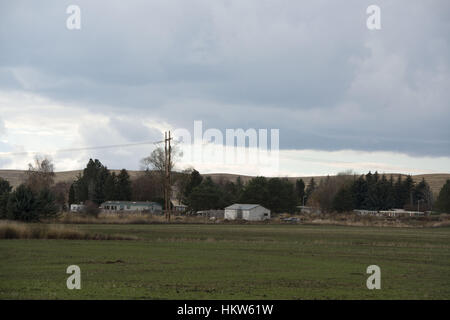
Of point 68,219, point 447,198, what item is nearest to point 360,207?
point 447,198

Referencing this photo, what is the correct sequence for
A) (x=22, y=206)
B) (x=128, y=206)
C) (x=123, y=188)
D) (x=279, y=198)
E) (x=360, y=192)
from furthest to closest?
(x=360, y=192), (x=123, y=188), (x=128, y=206), (x=279, y=198), (x=22, y=206)

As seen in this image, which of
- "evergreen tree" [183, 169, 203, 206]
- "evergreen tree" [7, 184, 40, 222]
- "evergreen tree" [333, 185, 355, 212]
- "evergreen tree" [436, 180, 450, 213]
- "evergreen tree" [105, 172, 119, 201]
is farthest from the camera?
"evergreen tree" [333, 185, 355, 212]

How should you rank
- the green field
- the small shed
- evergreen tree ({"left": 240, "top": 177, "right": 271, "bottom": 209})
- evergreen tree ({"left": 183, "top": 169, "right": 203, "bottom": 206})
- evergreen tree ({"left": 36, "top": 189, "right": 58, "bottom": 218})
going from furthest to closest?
1. evergreen tree ({"left": 183, "top": 169, "right": 203, "bottom": 206})
2. evergreen tree ({"left": 240, "top": 177, "right": 271, "bottom": 209})
3. the small shed
4. evergreen tree ({"left": 36, "top": 189, "right": 58, "bottom": 218})
5. the green field

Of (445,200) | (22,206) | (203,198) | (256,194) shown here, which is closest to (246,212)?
(256,194)

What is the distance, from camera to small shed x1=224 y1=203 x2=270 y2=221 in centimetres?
12044

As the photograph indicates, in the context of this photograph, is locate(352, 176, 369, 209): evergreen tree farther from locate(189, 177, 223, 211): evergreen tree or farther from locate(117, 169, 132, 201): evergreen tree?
locate(117, 169, 132, 201): evergreen tree

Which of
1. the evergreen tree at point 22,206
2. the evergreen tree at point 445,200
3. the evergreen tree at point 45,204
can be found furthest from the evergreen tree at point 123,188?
the evergreen tree at point 22,206

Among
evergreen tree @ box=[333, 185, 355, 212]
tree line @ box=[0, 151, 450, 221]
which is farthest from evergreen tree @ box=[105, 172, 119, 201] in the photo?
evergreen tree @ box=[333, 185, 355, 212]

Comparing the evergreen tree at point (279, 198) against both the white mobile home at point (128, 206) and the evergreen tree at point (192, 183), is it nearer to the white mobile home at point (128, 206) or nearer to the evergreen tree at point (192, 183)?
the evergreen tree at point (192, 183)

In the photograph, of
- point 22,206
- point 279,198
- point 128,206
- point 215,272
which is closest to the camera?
point 215,272

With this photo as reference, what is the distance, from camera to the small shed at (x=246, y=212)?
120m

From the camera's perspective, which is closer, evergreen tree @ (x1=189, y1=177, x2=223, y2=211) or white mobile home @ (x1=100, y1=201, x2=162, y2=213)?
evergreen tree @ (x1=189, y1=177, x2=223, y2=211)

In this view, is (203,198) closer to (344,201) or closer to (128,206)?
(128,206)

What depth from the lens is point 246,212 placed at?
120500 millimetres
